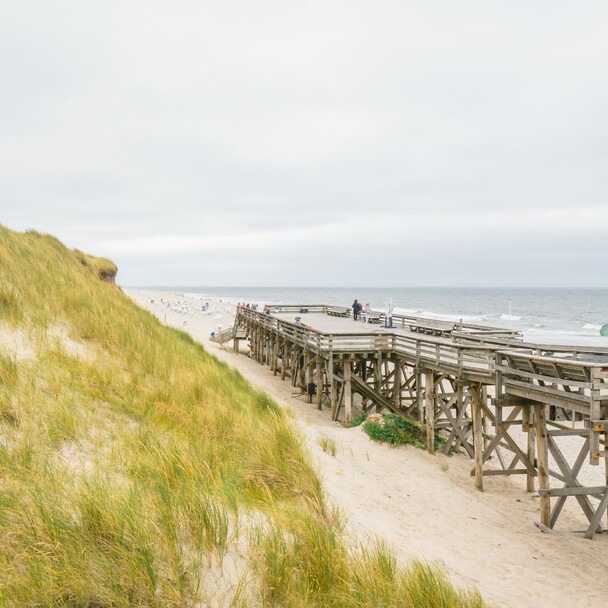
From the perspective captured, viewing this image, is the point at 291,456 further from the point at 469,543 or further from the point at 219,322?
the point at 219,322

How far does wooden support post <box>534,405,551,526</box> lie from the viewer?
9578 millimetres

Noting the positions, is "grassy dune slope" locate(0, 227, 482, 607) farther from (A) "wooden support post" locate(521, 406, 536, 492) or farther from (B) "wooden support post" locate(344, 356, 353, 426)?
(B) "wooden support post" locate(344, 356, 353, 426)

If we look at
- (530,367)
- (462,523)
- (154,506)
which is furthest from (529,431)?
(154,506)

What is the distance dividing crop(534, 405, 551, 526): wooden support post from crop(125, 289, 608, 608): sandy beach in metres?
0.45

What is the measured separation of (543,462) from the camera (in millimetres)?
9656

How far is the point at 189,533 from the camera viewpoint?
3840 mm

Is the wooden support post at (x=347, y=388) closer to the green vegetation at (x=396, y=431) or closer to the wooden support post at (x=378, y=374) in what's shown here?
the wooden support post at (x=378, y=374)

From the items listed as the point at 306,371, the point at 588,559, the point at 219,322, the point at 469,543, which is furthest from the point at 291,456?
the point at 219,322

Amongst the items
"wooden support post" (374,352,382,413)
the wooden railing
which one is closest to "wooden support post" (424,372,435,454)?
the wooden railing

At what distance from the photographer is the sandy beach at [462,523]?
6.45 metres

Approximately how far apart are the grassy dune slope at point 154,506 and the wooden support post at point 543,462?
6.02 metres

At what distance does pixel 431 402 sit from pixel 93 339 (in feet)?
32.6

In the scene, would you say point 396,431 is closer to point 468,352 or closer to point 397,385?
point 468,352

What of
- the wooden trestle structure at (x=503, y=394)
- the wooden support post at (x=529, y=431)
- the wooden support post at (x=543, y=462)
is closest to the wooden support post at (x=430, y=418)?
the wooden trestle structure at (x=503, y=394)
